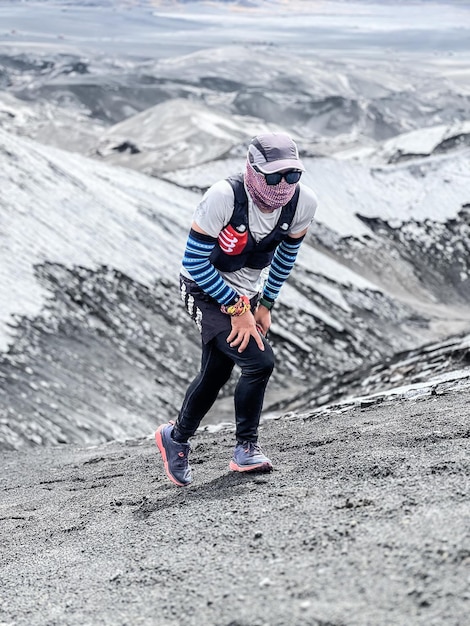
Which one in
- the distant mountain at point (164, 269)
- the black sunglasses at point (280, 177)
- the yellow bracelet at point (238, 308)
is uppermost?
the black sunglasses at point (280, 177)

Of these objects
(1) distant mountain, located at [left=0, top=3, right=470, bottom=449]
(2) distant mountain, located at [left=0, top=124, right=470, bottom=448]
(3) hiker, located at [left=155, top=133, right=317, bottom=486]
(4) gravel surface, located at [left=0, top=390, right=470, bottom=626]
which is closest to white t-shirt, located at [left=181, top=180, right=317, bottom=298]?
(3) hiker, located at [left=155, top=133, right=317, bottom=486]

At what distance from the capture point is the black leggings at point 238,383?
17.7 feet

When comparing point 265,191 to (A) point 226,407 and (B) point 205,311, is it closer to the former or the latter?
(B) point 205,311

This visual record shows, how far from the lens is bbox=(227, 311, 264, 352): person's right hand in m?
5.33

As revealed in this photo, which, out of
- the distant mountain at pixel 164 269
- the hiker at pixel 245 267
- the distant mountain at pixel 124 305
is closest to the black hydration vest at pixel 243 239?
the hiker at pixel 245 267

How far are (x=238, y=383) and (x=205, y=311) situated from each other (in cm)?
54

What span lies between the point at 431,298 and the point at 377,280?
260 centimetres

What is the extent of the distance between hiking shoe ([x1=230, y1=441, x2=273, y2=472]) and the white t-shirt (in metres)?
1.04

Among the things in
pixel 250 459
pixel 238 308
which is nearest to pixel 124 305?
pixel 250 459

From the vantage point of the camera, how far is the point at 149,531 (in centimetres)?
516

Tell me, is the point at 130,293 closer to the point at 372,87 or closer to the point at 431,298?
the point at 431,298

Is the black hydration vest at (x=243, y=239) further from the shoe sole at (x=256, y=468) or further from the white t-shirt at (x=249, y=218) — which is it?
the shoe sole at (x=256, y=468)

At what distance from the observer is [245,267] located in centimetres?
563

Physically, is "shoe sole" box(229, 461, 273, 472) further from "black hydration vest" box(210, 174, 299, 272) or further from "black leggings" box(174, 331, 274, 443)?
"black hydration vest" box(210, 174, 299, 272)
